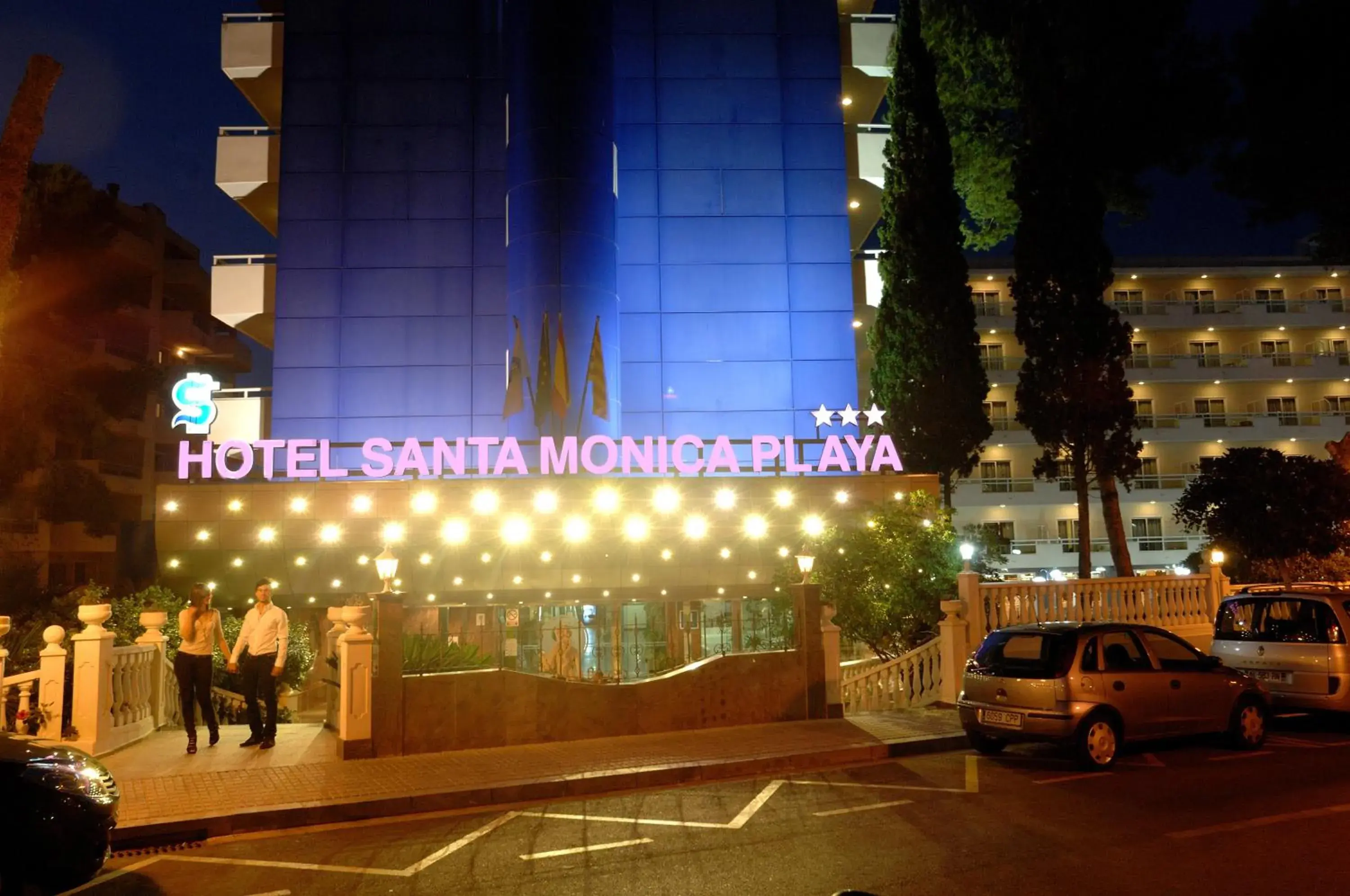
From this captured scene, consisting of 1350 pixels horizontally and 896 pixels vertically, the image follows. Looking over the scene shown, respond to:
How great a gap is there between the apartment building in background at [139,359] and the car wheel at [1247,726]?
3373cm

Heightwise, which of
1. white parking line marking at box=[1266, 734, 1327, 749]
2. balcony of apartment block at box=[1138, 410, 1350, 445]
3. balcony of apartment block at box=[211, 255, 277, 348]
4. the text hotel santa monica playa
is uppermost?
balcony of apartment block at box=[211, 255, 277, 348]

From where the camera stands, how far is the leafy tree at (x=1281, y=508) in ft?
65.8

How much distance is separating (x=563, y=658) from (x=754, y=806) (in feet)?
15.4

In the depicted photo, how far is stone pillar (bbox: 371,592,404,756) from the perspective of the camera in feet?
36.4

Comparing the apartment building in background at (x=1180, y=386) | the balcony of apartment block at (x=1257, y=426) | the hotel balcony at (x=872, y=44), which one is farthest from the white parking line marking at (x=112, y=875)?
the balcony of apartment block at (x=1257, y=426)

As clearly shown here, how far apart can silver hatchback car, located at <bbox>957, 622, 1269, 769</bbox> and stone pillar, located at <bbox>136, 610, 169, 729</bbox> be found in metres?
10.2

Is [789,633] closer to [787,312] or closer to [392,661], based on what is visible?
[392,661]

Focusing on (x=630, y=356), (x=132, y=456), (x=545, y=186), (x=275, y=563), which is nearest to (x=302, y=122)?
(x=545, y=186)

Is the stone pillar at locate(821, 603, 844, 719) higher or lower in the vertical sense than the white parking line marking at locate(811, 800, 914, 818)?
higher

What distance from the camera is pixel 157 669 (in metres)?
13.2

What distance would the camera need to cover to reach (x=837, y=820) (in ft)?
27.3

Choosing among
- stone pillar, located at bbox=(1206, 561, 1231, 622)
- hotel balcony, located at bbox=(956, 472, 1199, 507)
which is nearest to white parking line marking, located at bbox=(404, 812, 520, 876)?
stone pillar, located at bbox=(1206, 561, 1231, 622)

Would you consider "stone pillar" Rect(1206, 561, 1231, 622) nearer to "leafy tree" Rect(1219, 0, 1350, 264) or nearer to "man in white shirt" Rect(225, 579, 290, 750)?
"leafy tree" Rect(1219, 0, 1350, 264)

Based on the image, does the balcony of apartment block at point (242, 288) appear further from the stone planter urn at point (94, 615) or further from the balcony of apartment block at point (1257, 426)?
the balcony of apartment block at point (1257, 426)
